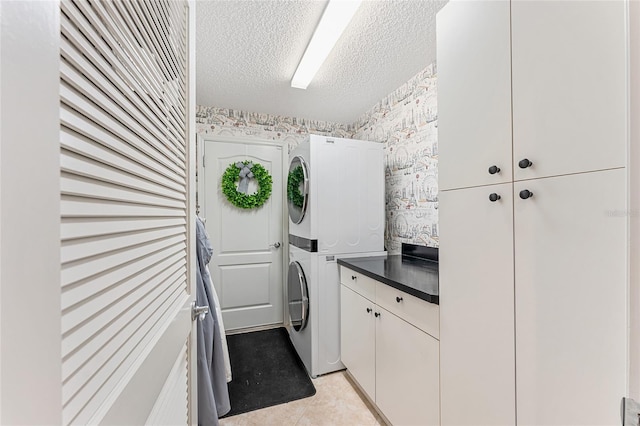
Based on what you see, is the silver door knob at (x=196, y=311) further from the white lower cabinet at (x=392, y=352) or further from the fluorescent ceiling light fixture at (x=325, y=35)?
the fluorescent ceiling light fixture at (x=325, y=35)

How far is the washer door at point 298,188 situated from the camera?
6.84ft

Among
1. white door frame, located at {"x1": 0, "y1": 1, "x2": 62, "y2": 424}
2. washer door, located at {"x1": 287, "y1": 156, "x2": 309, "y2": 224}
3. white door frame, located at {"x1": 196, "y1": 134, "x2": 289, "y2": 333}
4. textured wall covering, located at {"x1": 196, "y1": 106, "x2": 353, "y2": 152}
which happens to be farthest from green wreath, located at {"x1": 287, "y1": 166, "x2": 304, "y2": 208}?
white door frame, located at {"x1": 0, "y1": 1, "x2": 62, "y2": 424}

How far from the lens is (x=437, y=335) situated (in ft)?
3.74

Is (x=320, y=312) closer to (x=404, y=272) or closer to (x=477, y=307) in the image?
(x=404, y=272)

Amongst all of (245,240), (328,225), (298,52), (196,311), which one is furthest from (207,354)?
(298,52)

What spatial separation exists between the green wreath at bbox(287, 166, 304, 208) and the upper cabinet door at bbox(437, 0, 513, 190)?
1.27m

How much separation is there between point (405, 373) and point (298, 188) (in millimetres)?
1521

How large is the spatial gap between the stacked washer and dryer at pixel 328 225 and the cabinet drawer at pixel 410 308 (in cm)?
57

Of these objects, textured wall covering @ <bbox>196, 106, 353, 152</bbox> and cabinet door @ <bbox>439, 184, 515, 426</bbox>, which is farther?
textured wall covering @ <bbox>196, 106, 353, 152</bbox>

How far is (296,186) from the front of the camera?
90.0 inches

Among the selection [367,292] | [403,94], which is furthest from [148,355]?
[403,94]

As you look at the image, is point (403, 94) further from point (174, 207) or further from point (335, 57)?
point (174, 207)

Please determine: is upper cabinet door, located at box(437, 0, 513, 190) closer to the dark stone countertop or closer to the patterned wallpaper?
the dark stone countertop

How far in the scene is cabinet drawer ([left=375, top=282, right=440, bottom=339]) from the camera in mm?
1162
